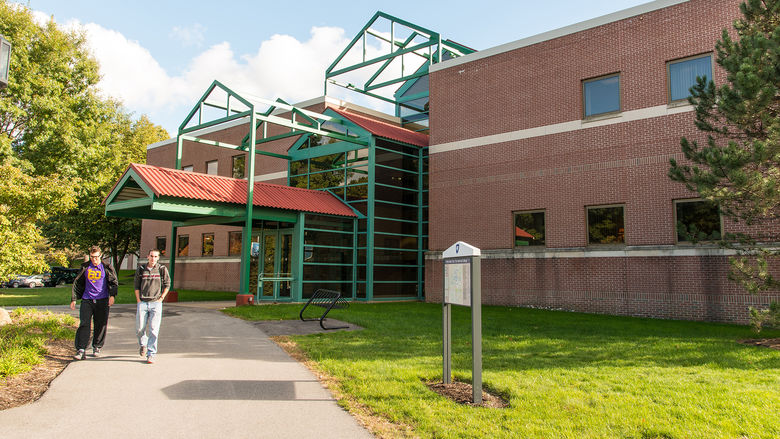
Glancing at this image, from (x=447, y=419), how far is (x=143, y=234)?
36.3m

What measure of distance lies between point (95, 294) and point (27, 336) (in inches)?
79.5

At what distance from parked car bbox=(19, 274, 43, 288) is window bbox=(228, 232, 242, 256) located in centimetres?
1699

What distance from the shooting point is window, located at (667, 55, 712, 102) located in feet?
50.6

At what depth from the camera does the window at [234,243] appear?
29891 millimetres

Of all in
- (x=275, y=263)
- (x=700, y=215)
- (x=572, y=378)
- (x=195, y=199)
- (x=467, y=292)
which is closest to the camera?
(x=467, y=292)

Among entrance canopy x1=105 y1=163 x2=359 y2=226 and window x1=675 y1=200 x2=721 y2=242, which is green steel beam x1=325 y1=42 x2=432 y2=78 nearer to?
entrance canopy x1=105 y1=163 x2=359 y2=226

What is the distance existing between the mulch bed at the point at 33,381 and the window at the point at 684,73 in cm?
1651

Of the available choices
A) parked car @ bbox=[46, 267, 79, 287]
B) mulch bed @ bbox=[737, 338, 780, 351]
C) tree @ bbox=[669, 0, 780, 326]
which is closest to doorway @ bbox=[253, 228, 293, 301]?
tree @ bbox=[669, 0, 780, 326]

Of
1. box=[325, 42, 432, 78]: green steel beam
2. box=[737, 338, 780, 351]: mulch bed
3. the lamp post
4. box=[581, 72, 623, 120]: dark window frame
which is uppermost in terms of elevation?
box=[325, 42, 432, 78]: green steel beam

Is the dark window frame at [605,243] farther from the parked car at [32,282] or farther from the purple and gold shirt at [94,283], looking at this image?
the parked car at [32,282]

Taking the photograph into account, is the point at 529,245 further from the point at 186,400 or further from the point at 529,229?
the point at 186,400

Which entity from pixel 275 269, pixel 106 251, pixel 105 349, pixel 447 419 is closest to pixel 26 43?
pixel 275 269

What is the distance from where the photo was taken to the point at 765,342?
33.1ft

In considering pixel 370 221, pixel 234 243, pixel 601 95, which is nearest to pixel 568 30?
pixel 601 95
